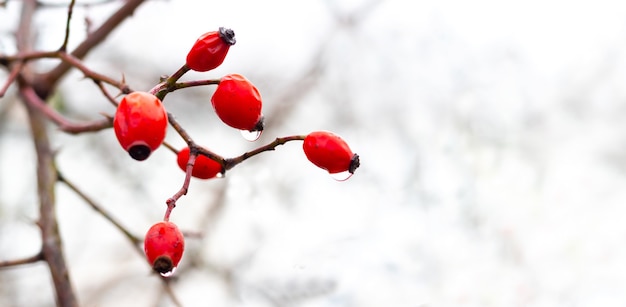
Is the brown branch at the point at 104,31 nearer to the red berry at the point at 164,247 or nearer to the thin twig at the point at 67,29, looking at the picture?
the thin twig at the point at 67,29

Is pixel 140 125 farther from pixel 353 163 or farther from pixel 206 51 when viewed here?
pixel 353 163

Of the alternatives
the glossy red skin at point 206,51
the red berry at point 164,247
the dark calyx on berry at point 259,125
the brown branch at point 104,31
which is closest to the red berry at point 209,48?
the glossy red skin at point 206,51

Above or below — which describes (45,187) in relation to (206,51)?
below

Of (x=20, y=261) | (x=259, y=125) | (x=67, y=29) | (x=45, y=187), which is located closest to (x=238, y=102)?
(x=259, y=125)

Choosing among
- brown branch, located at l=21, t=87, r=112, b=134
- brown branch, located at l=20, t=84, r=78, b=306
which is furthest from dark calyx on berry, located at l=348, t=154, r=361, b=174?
brown branch, located at l=20, t=84, r=78, b=306

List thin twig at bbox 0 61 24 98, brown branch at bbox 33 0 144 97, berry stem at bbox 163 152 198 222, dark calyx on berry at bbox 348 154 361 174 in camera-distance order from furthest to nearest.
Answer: brown branch at bbox 33 0 144 97, thin twig at bbox 0 61 24 98, dark calyx on berry at bbox 348 154 361 174, berry stem at bbox 163 152 198 222

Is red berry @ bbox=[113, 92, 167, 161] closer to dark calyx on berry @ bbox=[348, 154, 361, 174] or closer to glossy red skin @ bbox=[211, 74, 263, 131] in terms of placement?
glossy red skin @ bbox=[211, 74, 263, 131]
